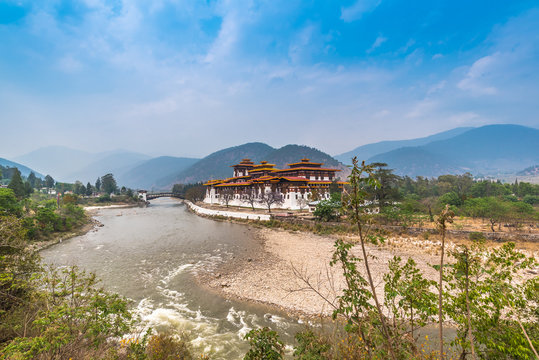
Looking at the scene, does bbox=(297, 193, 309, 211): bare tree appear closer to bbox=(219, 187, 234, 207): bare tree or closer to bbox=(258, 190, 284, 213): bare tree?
bbox=(258, 190, 284, 213): bare tree

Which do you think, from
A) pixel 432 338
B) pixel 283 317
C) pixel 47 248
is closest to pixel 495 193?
pixel 432 338

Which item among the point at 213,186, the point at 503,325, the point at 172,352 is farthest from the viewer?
the point at 213,186

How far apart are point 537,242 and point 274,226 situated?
25197mm

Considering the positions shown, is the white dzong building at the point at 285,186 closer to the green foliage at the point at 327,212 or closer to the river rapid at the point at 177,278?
the green foliage at the point at 327,212

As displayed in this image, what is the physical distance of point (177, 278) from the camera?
15.2 metres

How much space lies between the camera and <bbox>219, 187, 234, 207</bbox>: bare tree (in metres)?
56.4

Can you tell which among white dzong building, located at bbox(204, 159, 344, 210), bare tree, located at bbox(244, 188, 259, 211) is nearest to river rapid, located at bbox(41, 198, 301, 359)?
white dzong building, located at bbox(204, 159, 344, 210)

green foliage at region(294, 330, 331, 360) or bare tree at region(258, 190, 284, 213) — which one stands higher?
bare tree at region(258, 190, 284, 213)

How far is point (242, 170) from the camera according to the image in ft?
219

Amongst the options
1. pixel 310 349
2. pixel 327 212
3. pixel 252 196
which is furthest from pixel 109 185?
pixel 310 349

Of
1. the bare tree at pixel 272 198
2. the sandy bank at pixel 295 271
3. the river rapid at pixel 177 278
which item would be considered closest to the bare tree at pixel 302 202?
the bare tree at pixel 272 198

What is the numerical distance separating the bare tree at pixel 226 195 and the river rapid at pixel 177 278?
85.0 feet

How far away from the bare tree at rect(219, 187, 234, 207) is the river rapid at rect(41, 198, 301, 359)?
25901 millimetres

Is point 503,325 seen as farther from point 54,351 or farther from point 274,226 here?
point 274,226
